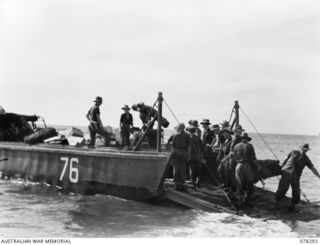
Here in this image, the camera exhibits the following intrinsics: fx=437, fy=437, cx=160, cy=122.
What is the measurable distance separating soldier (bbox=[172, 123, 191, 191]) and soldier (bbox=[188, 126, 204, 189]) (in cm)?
43

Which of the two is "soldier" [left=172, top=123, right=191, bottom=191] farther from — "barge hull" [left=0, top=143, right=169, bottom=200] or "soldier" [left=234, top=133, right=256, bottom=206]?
"soldier" [left=234, top=133, right=256, bottom=206]

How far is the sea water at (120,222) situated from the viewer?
8.68 meters

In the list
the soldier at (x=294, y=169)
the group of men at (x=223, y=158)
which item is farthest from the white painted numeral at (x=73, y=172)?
the soldier at (x=294, y=169)

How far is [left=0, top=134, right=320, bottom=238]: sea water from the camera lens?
868 cm

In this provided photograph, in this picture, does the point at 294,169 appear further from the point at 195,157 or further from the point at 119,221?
the point at 119,221

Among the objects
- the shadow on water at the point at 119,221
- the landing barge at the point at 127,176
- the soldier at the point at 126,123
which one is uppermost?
the soldier at the point at 126,123

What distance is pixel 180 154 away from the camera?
10875 mm

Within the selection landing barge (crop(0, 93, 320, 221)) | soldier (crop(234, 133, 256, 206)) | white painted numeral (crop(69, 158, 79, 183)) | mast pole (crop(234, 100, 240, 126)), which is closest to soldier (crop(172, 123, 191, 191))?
landing barge (crop(0, 93, 320, 221))

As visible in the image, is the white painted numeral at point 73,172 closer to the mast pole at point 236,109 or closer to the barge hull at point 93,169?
the barge hull at point 93,169

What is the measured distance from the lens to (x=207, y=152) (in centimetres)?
1243

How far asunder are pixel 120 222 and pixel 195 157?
2949mm

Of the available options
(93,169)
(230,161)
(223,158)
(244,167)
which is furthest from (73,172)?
(244,167)

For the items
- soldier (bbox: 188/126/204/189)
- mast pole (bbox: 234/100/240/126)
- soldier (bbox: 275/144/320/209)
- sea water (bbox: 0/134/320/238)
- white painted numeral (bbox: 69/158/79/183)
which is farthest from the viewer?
mast pole (bbox: 234/100/240/126)

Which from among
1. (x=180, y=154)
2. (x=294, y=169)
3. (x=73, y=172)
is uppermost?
(x=180, y=154)
